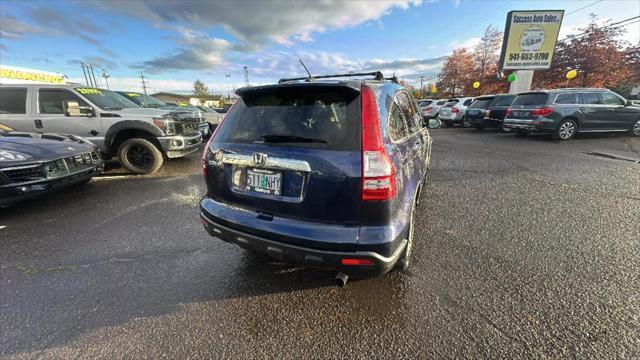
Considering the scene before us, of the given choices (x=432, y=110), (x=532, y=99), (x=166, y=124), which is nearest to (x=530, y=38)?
(x=432, y=110)

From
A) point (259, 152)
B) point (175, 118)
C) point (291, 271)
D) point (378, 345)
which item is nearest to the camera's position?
point (378, 345)

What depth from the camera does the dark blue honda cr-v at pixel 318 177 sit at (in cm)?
175

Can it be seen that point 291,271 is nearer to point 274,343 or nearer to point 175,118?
point 274,343

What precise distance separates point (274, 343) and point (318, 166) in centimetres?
123

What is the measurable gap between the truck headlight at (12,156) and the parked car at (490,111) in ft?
45.6

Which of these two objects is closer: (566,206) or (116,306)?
(116,306)

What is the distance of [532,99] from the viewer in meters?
9.37

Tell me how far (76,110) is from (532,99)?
13160 millimetres

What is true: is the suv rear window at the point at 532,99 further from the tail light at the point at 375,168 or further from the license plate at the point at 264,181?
the license plate at the point at 264,181

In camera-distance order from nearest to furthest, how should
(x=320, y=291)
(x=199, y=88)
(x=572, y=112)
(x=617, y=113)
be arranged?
(x=320, y=291) < (x=572, y=112) < (x=617, y=113) < (x=199, y=88)

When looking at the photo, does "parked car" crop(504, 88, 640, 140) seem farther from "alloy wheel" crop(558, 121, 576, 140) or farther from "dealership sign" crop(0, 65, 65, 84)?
"dealership sign" crop(0, 65, 65, 84)

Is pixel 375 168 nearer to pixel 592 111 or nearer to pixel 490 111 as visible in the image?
pixel 592 111

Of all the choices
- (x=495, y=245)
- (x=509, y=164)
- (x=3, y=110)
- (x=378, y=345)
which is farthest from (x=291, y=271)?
(x=3, y=110)

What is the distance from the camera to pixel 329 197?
1.78 meters
